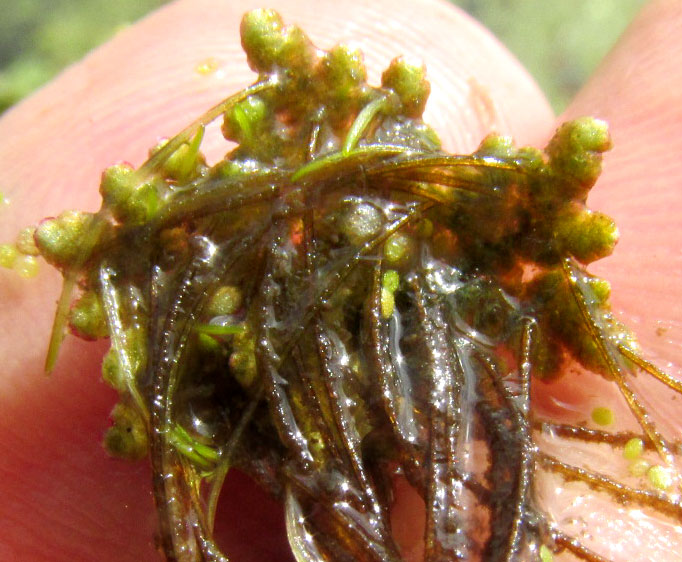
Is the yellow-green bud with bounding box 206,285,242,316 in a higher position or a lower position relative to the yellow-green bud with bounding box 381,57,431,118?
lower

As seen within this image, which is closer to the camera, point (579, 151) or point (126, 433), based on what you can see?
point (579, 151)

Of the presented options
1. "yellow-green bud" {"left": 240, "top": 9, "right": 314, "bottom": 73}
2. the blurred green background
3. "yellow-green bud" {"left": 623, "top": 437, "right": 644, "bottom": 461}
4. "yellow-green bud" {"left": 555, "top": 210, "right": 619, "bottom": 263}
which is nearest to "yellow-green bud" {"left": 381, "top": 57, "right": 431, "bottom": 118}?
"yellow-green bud" {"left": 240, "top": 9, "right": 314, "bottom": 73}

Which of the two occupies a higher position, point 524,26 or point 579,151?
point 579,151

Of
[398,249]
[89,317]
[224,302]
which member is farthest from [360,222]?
[89,317]

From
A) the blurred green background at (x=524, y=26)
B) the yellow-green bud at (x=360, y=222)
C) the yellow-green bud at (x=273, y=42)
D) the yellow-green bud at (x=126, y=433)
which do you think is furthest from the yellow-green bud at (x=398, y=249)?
the blurred green background at (x=524, y=26)

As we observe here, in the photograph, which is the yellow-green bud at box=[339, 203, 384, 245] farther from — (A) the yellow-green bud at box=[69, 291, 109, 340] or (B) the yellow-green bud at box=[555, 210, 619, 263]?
(A) the yellow-green bud at box=[69, 291, 109, 340]

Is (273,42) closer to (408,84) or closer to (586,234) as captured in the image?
(408,84)

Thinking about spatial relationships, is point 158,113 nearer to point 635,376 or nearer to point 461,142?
point 461,142
